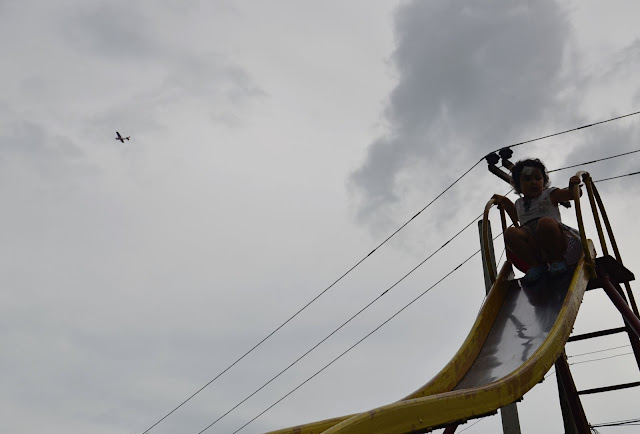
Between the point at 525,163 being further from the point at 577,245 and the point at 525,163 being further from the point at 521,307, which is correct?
the point at 521,307

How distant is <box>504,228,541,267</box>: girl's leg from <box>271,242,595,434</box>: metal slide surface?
0.87 feet

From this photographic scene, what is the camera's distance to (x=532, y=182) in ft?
23.2

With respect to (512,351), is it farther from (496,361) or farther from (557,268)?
(557,268)

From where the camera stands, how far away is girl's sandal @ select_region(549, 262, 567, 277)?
6.66m

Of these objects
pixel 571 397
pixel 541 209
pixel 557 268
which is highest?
pixel 541 209

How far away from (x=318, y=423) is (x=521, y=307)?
118 inches

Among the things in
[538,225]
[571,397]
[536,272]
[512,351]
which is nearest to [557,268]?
[536,272]

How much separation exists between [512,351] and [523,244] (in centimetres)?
132

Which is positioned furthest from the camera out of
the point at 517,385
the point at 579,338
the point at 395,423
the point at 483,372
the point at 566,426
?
the point at 566,426

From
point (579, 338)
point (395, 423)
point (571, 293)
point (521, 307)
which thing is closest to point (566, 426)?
point (579, 338)

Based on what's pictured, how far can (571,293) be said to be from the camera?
19.3ft

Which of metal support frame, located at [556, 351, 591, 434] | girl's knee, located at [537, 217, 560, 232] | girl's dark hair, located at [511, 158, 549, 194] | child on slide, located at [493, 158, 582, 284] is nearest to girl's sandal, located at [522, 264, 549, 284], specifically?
child on slide, located at [493, 158, 582, 284]

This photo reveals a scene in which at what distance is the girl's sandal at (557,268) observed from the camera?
262 inches

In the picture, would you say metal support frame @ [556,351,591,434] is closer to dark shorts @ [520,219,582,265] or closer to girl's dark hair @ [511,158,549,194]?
dark shorts @ [520,219,582,265]
